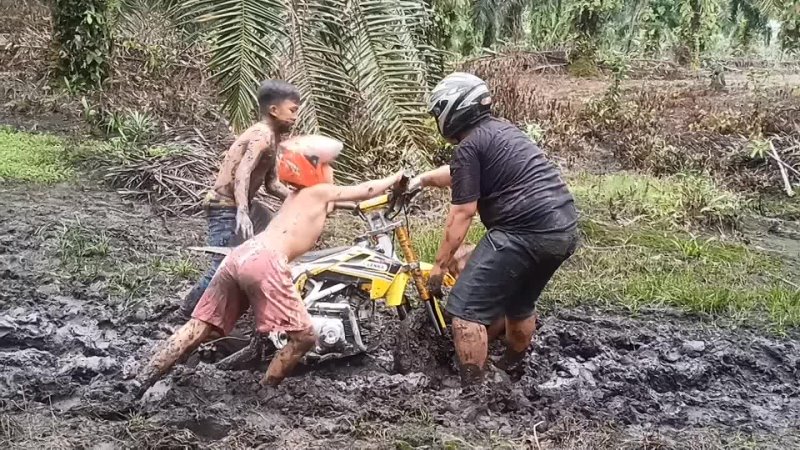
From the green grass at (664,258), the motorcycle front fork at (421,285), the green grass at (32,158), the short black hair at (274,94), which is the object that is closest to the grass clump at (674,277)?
the green grass at (664,258)

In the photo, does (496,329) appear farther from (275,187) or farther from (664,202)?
(664,202)

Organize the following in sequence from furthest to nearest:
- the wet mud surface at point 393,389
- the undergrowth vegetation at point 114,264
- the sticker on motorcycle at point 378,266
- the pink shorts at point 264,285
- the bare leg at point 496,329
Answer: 1. the undergrowth vegetation at point 114,264
2. the bare leg at point 496,329
3. the sticker on motorcycle at point 378,266
4. the pink shorts at point 264,285
5. the wet mud surface at point 393,389

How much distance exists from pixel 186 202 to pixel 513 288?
404 centimetres

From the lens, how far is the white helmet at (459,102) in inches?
173

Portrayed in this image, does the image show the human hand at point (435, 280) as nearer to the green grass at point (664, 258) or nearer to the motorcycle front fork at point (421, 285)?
the motorcycle front fork at point (421, 285)

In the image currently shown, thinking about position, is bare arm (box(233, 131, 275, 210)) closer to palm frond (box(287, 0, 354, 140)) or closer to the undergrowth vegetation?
palm frond (box(287, 0, 354, 140))

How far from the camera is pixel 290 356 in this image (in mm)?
4297

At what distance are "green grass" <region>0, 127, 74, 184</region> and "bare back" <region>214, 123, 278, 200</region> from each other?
3970 mm

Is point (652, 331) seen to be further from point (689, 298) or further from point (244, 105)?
point (244, 105)

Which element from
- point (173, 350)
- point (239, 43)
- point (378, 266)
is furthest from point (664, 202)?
point (173, 350)

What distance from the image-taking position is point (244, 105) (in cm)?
429

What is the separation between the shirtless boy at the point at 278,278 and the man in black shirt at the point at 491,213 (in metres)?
0.37

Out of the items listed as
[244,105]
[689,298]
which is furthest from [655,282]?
[244,105]

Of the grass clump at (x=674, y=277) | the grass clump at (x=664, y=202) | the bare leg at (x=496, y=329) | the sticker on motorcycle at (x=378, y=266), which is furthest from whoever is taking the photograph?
the grass clump at (x=664, y=202)
